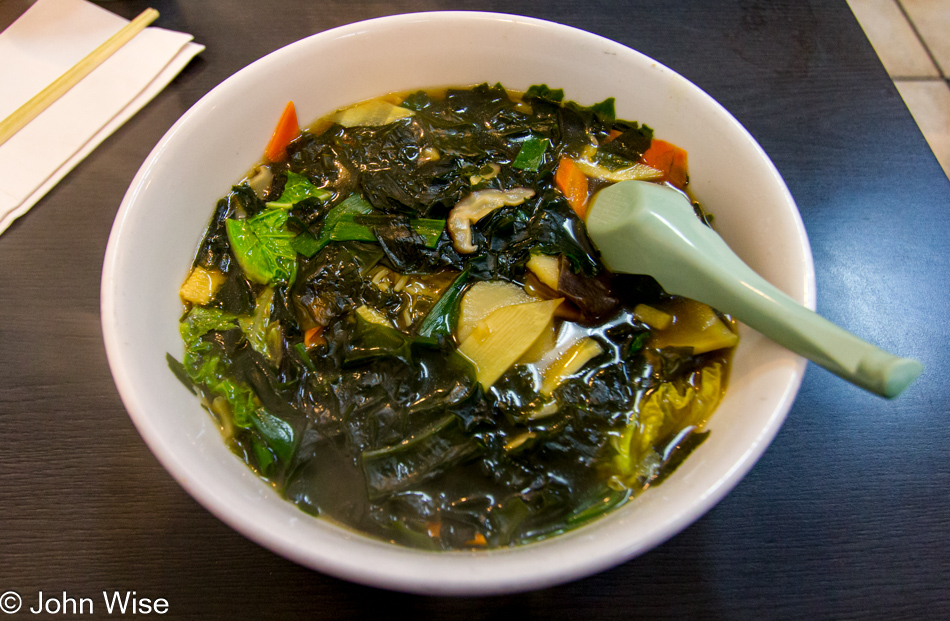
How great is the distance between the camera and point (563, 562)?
91 centimetres

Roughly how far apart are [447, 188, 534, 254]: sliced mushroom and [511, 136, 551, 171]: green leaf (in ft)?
0.38

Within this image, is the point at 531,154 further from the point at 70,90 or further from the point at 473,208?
the point at 70,90

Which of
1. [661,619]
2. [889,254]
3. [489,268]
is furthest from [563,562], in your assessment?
[889,254]

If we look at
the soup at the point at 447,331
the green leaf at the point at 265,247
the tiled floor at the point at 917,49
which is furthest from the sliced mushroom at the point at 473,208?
the tiled floor at the point at 917,49

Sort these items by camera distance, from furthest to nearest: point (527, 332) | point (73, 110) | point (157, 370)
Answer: point (73, 110) → point (527, 332) → point (157, 370)

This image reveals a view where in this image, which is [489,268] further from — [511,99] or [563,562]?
[563,562]

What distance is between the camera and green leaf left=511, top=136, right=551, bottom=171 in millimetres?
1667

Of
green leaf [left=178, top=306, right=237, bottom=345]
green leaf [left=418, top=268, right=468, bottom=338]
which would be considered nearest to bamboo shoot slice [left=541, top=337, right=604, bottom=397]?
green leaf [left=418, top=268, right=468, bottom=338]

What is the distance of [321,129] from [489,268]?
0.77 m

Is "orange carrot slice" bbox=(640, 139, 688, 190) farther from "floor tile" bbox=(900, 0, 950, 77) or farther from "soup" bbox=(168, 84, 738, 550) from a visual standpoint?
"floor tile" bbox=(900, 0, 950, 77)

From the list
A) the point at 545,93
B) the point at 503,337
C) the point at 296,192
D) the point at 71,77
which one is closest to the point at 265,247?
the point at 296,192

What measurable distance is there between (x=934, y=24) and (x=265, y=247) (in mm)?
4884

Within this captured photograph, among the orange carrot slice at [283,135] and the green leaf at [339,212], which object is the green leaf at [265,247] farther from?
the orange carrot slice at [283,135]

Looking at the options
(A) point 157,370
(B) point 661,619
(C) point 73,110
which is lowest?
(B) point 661,619
